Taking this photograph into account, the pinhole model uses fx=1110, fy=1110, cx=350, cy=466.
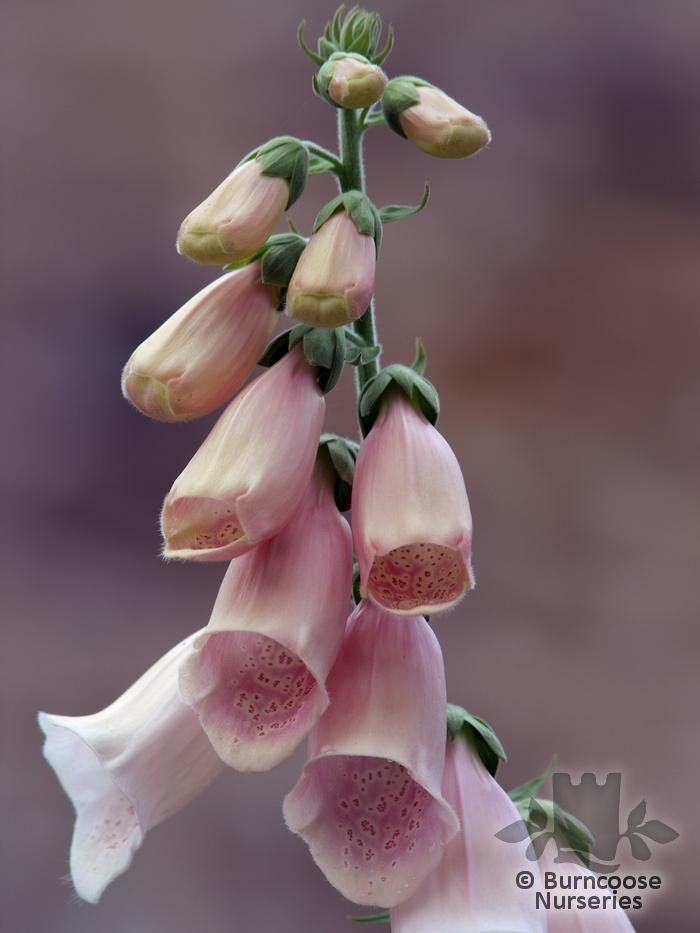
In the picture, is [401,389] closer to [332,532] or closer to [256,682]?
[332,532]

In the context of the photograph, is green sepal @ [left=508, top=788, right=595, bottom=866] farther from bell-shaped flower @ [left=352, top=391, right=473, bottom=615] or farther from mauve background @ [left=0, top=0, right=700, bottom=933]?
mauve background @ [left=0, top=0, right=700, bottom=933]

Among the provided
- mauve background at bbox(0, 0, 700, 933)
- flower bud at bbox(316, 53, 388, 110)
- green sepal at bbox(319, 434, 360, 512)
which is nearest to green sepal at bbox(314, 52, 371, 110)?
flower bud at bbox(316, 53, 388, 110)

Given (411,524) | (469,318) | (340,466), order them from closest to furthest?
(411,524)
(340,466)
(469,318)

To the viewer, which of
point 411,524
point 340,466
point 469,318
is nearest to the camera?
point 411,524

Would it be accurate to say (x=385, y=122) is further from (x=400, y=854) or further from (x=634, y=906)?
(x=634, y=906)

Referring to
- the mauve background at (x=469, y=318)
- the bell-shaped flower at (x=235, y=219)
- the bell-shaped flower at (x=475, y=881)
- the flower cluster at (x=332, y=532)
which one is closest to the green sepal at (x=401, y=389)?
the flower cluster at (x=332, y=532)

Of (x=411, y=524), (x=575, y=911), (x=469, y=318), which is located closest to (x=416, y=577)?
(x=411, y=524)
